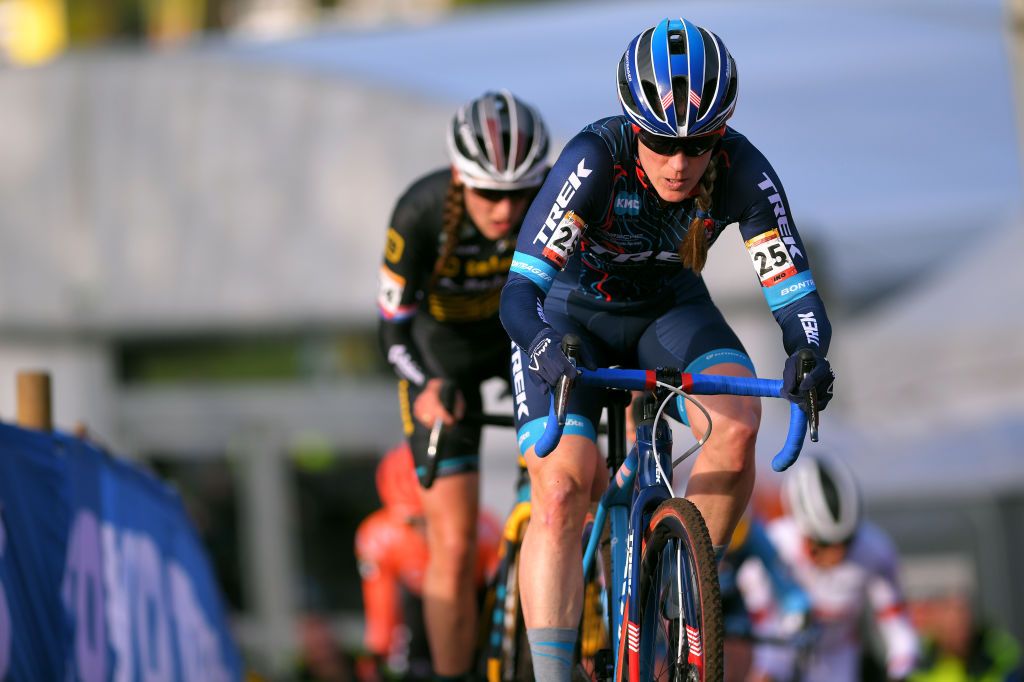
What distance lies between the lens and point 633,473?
580 centimetres

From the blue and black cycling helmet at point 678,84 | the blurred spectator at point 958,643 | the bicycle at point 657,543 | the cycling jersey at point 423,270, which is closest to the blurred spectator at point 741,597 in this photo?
the blurred spectator at point 958,643

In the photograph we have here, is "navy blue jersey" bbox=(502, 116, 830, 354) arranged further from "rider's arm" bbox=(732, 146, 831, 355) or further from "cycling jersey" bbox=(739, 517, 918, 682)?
"cycling jersey" bbox=(739, 517, 918, 682)

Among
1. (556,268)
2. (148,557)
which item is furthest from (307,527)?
(556,268)

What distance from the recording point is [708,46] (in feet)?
17.7

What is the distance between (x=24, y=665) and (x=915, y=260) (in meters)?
12.6

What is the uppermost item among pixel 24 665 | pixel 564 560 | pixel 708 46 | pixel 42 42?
pixel 42 42

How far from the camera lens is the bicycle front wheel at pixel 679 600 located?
15.9 ft

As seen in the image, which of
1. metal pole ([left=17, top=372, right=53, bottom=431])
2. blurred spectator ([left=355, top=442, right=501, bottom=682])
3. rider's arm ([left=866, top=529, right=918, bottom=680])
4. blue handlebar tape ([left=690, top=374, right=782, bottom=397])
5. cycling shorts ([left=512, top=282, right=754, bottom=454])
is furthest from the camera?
blurred spectator ([left=355, top=442, right=501, bottom=682])

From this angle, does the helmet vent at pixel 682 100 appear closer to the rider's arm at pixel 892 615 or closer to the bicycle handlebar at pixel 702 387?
the bicycle handlebar at pixel 702 387

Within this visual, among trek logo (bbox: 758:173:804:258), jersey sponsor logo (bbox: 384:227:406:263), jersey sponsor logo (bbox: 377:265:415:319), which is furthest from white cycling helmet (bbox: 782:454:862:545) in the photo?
trek logo (bbox: 758:173:804:258)

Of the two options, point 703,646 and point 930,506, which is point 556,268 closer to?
point 703,646

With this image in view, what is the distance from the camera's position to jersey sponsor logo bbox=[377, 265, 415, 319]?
714cm

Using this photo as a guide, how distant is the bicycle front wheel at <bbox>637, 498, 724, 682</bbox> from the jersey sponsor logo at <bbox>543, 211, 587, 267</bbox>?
34.8 inches

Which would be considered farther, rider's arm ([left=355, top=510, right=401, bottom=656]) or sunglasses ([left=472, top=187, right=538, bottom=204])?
rider's arm ([left=355, top=510, right=401, bottom=656])
